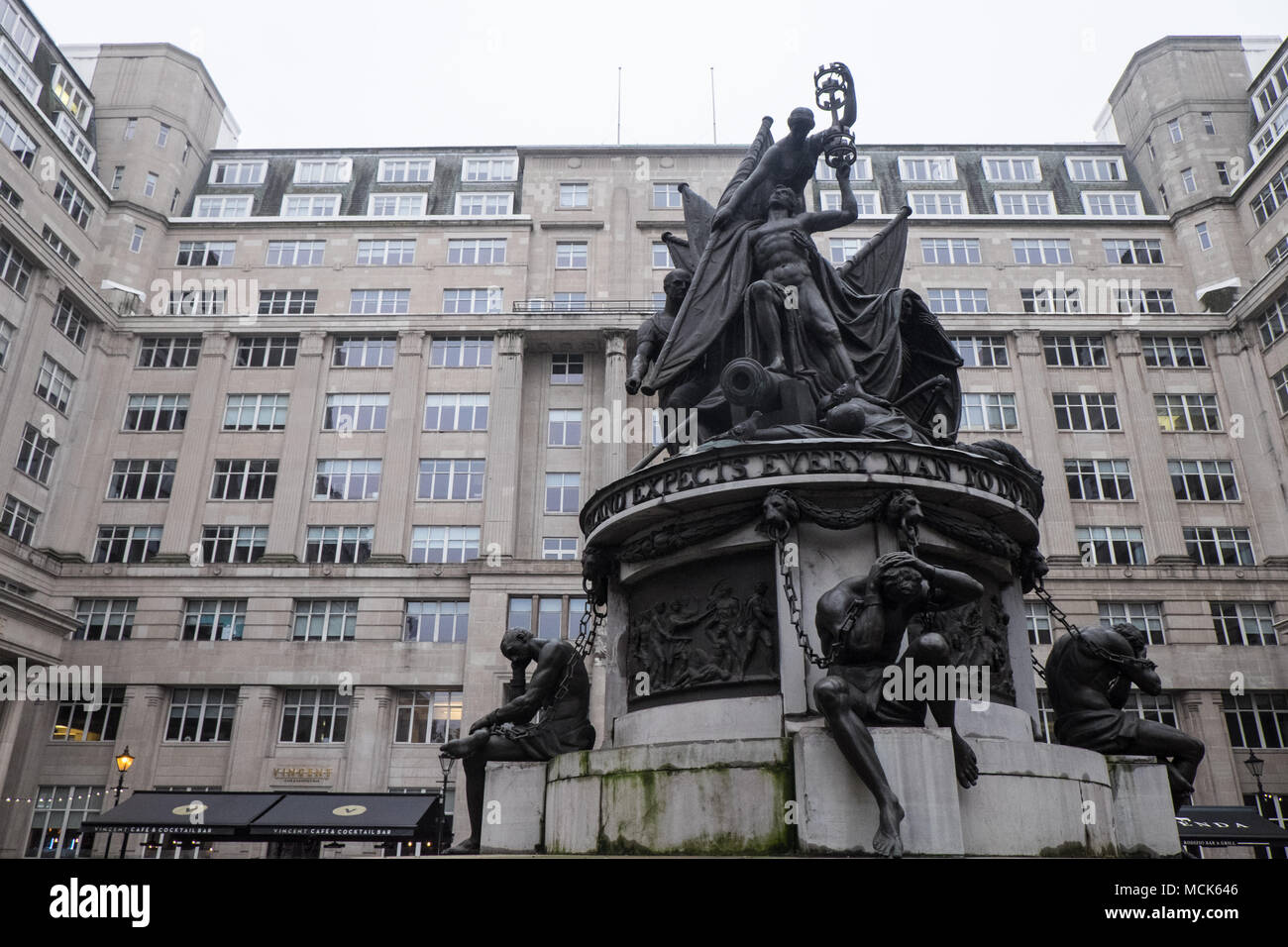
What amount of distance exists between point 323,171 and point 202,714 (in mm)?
38185

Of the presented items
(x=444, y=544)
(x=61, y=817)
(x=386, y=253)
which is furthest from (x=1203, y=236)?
(x=61, y=817)

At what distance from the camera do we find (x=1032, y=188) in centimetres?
6281

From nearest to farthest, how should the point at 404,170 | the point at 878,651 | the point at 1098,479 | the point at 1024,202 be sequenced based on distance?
1. the point at 878,651
2. the point at 1098,479
3. the point at 1024,202
4. the point at 404,170

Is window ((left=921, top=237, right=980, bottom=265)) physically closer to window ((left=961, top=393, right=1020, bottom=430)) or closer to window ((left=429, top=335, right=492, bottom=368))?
window ((left=961, top=393, right=1020, bottom=430))

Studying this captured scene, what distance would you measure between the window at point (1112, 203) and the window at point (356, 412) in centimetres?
4749

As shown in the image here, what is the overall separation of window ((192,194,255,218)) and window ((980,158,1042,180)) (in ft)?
166

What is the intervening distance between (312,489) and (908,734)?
160 feet

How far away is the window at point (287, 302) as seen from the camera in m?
57.7

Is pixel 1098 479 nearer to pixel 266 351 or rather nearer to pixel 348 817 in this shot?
pixel 348 817

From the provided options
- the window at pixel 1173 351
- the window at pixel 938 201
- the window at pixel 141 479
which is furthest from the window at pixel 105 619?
the window at pixel 1173 351

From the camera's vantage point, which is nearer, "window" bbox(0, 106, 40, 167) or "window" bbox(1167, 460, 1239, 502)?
"window" bbox(0, 106, 40, 167)

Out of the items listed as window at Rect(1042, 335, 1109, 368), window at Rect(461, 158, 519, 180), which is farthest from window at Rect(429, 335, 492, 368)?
window at Rect(1042, 335, 1109, 368)

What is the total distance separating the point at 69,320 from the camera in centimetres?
5353

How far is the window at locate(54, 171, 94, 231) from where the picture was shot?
53.4 m
